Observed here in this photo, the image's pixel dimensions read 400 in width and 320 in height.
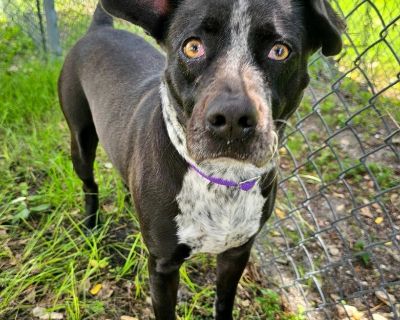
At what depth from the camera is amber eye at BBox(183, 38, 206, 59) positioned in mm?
1780

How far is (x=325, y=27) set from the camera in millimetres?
1877

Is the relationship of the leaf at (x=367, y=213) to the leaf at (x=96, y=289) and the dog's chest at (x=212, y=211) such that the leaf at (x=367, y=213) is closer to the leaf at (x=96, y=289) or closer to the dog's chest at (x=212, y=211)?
the dog's chest at (x=212, y=211)

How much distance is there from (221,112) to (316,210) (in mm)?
2177

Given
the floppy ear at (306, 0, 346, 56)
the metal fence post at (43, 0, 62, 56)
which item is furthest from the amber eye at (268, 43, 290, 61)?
A: the metal fence post at (43, 0, 62, 56)

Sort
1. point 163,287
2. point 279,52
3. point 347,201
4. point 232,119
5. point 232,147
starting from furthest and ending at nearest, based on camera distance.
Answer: point 347,201 < point 163,287 < point 279,52 < point 232,147 < point 232,119

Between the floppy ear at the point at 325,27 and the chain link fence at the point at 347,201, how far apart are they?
28 cm

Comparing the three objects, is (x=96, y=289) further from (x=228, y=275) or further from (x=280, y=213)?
(x=280, y=213)

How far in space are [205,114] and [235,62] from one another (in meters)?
0.25

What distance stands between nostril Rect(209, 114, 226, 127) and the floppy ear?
0.65 metres

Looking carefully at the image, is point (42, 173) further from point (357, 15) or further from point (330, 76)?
point (357, 15)

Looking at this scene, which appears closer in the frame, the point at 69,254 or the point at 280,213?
the point at 69,254

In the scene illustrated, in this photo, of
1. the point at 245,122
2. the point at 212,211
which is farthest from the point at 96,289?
the point at 245,122

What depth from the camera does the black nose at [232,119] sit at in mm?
1526

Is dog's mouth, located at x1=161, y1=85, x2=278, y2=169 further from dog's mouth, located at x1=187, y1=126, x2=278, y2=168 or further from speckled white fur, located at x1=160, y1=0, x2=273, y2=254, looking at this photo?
speckled white fur, located at x1=160, y1=0, x2=273, y2=254
